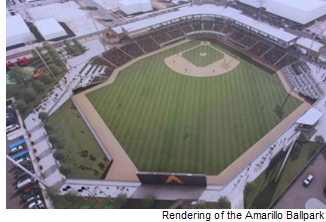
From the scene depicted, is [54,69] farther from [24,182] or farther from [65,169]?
[65,169]

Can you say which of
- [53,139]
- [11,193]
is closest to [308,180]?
[53,139]

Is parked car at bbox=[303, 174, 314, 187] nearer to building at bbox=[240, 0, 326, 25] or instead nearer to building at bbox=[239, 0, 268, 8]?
building at bbox=[240, 0, 326, 25]

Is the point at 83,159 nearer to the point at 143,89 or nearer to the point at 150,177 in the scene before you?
A: the point at 150,177

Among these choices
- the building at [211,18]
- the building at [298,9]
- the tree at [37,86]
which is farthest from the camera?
the building at [298,9]

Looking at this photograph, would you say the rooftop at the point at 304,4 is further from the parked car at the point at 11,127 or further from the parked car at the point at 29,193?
the parked car at the point at 11,127

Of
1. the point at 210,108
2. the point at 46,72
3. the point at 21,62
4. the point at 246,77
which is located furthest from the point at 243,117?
the point at 21,62

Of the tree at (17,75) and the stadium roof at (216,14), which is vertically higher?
the stadium roof at (216,14)

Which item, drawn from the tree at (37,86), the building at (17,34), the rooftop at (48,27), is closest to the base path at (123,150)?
the tree at (37,86)
